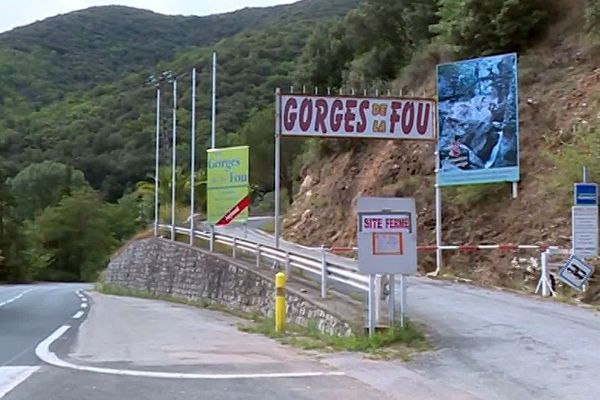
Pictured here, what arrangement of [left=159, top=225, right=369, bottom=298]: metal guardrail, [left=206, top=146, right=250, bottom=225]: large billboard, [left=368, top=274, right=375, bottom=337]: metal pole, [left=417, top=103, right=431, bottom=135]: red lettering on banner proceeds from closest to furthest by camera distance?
1. [left=368, top=274, right=375, bottom=337]: metal pole
2. [left=159, top=225, right=369, bottom=298]: metal guardrail
3. [left=417, top=103, right=431, bottom=135]: red lettering on banner
4. [left=206, top=146, right=250, bottom=225]: large billboard

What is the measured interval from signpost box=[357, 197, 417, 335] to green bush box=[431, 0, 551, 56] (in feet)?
63.7

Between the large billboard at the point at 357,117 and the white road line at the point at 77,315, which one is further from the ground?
the large billboard at the point at 357,117

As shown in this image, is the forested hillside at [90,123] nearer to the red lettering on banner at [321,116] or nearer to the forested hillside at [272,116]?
the forested hillside at [272,116]

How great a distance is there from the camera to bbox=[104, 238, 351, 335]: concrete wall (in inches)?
752

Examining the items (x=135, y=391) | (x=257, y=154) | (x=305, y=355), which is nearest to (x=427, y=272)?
(x=305, y=355)

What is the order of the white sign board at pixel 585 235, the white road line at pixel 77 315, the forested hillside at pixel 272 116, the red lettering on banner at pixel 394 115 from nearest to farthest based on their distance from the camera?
the white sign board at pixel 585 235, the white road line at pixel 77 315, the red lettering on banner at pixel 394 115, the forested hillside at pixel 272 116

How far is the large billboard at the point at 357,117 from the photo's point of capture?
2675 cm

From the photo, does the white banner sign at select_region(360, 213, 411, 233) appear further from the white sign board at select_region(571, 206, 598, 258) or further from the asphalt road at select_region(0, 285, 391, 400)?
the white sign board at select_region(571, 206, 598, 258)

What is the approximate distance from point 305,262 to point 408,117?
8232 millimetres

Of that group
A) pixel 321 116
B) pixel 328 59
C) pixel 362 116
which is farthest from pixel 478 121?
pixel 328 59

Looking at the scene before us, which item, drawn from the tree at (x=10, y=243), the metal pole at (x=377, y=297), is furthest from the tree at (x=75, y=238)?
the metal pole at (x=377, y=297)

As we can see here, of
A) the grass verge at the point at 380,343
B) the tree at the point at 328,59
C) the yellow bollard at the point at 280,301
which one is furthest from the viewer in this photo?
the tree at the point at 328,59

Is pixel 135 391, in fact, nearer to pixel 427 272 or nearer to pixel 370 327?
pixel 370 327

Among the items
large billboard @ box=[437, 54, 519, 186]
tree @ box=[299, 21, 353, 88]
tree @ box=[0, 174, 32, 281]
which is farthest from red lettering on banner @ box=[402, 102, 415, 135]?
tree @ box=[0, 174, 32, 281]
